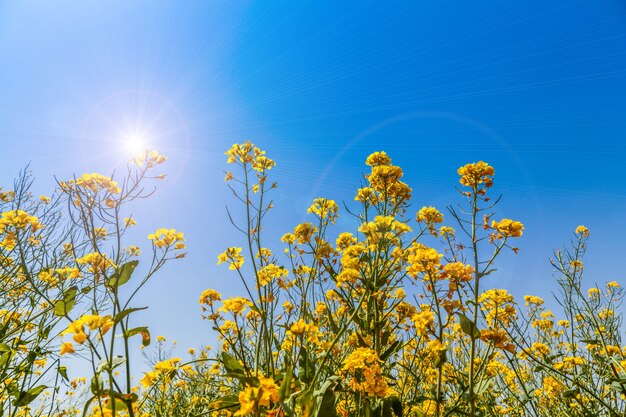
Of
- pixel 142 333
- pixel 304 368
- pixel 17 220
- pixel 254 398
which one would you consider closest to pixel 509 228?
pixel 304 368

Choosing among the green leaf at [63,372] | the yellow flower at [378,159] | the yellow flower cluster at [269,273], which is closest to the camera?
the green leaf at [63,372]

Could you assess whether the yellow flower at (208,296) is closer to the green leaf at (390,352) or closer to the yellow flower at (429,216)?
the green leaf at (390,352)

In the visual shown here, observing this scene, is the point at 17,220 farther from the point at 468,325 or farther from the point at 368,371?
the point at 468,325

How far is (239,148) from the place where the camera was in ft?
8.34

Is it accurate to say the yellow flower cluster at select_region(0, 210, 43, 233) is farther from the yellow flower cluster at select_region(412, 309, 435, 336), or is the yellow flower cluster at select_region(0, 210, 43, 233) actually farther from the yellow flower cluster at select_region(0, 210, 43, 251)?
the yellow flower cluster at select_region(412, 309, 435, 336)

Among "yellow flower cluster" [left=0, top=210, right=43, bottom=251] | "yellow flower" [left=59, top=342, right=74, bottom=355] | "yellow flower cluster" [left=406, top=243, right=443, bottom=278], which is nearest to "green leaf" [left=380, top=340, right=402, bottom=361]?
"yellow flower cluster" [left=406, top=243, right=443, bottom=278]

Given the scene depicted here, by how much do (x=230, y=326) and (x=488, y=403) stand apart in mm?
2026

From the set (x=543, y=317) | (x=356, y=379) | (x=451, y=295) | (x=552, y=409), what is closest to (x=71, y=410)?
(x=356, y=379)

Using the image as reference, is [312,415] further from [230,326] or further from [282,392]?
[230,326]

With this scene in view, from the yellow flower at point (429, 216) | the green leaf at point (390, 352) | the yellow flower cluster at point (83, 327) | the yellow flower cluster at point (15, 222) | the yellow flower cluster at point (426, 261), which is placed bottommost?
the green leaf at point (390, 352)

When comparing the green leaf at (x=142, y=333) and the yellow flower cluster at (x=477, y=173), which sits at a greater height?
the yellow flower cluster at (x=477, y=173)

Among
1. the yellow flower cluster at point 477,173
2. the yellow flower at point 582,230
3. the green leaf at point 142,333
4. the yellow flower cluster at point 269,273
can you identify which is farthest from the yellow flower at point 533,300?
the green leaf at point 142,333

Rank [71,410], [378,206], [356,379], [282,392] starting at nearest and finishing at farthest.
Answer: [282,392]
[356,379]
[378,206]
[71,410]

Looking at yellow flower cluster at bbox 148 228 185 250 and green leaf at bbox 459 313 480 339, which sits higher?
yellow flower cluster at bbox 148 228 185 250
